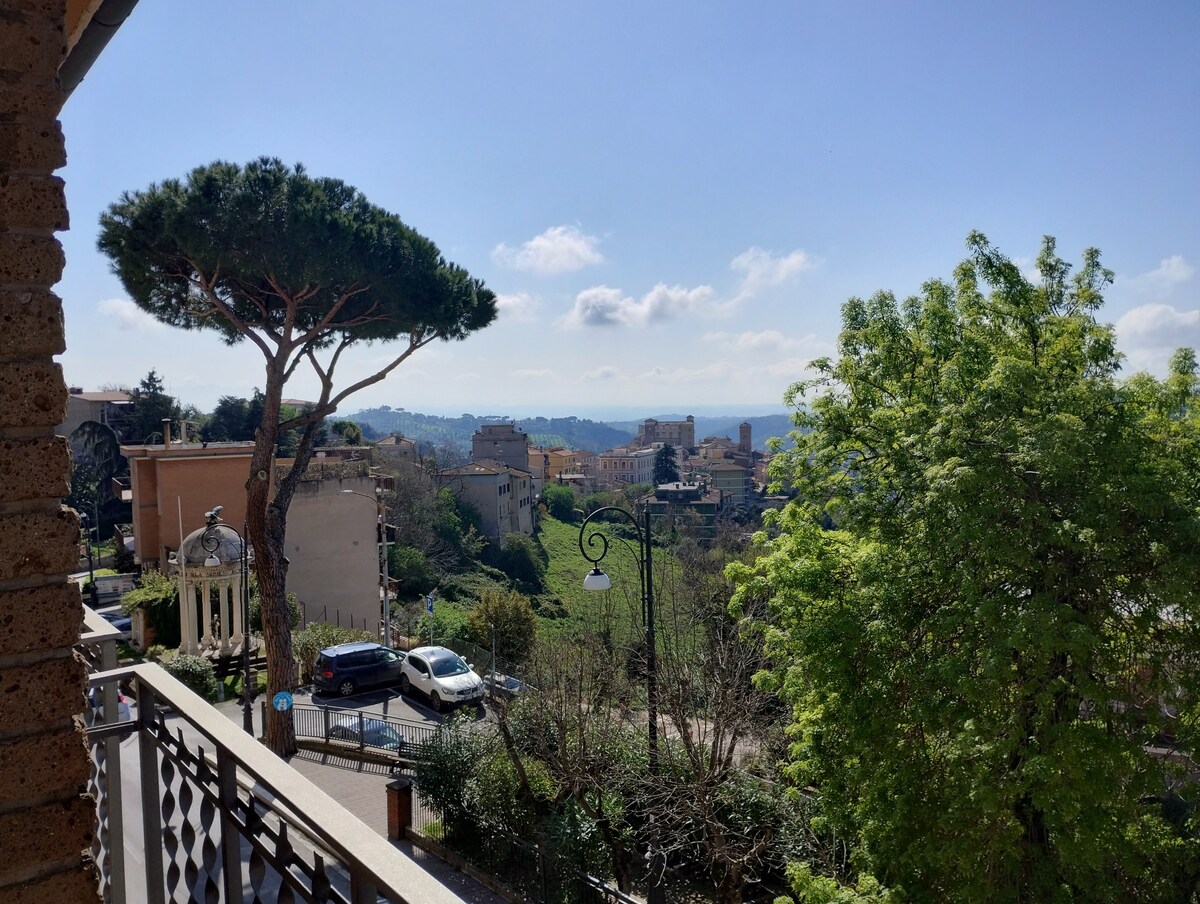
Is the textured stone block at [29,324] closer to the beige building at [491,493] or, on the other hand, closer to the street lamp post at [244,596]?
the street lamp post at [244,596]

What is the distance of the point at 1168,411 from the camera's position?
894cm

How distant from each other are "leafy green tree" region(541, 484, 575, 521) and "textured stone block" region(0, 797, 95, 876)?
2702 inches

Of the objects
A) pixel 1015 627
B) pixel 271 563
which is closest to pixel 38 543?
pixel 1015 627

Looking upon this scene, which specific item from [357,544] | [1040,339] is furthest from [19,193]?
[357,544]

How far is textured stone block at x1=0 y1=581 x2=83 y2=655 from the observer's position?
1229 millimetres

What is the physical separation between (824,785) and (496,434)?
7808cm

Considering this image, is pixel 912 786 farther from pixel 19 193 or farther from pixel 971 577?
pixel 19 193

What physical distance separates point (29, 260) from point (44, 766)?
77 centimetres

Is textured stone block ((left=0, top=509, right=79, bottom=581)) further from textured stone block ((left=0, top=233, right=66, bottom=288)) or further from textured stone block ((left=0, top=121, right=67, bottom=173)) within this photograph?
textured stone block ((left=0, top=121, right=67, bottom=173))

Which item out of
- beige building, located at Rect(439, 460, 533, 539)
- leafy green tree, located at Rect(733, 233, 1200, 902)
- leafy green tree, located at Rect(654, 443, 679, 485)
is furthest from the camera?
leafy green tree, located at Rect(654, 443, 679, 485)

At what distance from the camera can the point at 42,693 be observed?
4.13ft

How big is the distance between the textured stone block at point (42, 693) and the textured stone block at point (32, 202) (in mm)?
669

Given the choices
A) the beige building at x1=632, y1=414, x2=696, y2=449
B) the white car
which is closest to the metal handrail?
the white car

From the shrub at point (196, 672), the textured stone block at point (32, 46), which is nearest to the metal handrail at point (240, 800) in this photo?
the textured stone block at point (32, 46)
